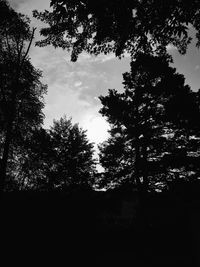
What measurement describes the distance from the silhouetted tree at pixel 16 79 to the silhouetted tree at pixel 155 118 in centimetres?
709

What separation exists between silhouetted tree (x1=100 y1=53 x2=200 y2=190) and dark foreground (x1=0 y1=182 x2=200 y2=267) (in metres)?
2.86

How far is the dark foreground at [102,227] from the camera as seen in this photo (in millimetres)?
9523

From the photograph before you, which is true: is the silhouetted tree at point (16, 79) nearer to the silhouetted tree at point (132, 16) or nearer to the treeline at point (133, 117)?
the treeline at point (133, 117)

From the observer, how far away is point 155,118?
54.0 ft

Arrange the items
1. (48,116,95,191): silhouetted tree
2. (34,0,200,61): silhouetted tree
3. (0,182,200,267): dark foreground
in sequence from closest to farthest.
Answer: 1. (34,0,200,61): silhouetted tree
2. (0,182,200,267): dark foreground
3. (48,116,95,191): silhouetted tree

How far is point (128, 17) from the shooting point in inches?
183

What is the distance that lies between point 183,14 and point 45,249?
1201cm

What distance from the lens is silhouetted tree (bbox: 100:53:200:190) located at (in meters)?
16.2

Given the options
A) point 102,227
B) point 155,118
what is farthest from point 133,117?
point 102,227

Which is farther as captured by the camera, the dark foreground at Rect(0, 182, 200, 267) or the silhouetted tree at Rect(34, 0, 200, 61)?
the dark foreground at Rect(0, 182, 200, 267)

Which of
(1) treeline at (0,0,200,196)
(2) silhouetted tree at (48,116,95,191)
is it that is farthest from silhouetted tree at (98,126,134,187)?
(2) silhouetted tree at (48,116,95,191)

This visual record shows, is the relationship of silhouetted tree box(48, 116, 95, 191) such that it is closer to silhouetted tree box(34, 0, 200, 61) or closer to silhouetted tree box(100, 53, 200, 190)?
silhouetted tree box(100, 53, 200, 190)

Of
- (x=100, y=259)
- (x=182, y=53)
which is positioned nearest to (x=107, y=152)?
(x=100, y=259)

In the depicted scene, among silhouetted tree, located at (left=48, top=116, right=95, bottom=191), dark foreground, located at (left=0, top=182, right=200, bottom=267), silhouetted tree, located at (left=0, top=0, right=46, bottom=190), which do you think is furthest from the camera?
silhouetted tree, located at (left=48, top=116, right=95, bottom=191)
